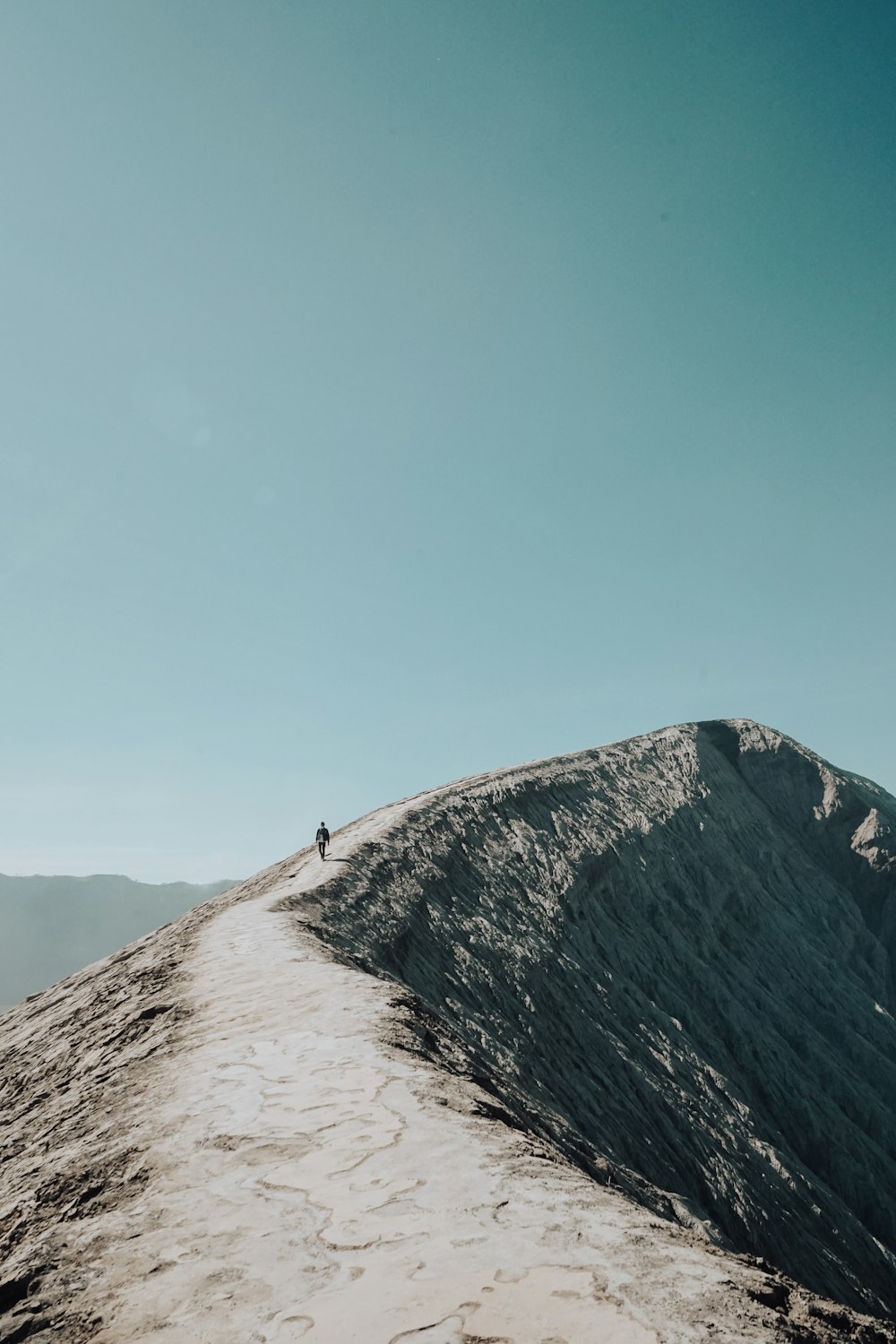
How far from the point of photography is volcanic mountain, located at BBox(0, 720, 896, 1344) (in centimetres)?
307

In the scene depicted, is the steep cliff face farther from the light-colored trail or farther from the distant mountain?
the distant mountain

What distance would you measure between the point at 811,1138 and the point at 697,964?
5.86 meters

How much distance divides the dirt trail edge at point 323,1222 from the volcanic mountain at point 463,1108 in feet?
0.07

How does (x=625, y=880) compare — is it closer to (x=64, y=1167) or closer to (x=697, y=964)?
(x=697, y=964)

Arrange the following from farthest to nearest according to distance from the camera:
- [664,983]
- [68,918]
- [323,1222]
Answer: [68,918] < [664,983] < [323,1222]

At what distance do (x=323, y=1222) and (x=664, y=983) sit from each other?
22965 millimetres

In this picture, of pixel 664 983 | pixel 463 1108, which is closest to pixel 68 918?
pixel 664 983

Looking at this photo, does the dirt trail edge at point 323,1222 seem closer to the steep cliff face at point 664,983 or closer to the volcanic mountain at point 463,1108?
the volcanic mountain at point 463,1108

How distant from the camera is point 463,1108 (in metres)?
5.36

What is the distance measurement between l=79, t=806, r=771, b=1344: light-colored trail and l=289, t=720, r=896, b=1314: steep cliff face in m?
3.30

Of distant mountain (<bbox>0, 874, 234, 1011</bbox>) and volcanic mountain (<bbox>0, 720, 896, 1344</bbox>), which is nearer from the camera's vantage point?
volcanic mountain (<bbox>0, 720, 896, 1344</bbox>)

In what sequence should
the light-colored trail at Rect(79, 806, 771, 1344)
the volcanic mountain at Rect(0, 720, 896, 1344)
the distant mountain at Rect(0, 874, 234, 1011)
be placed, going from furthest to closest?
the distant mountain at Rect(0, 874, 234, 1011) → the volcanic mountain at Rect(0, 720, 896, 1344) → the light-colored trail at Rect(79, 806, 771, 1344)

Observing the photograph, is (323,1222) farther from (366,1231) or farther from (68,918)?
(68,918)

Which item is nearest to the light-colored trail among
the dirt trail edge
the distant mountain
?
the dirt trail edge
